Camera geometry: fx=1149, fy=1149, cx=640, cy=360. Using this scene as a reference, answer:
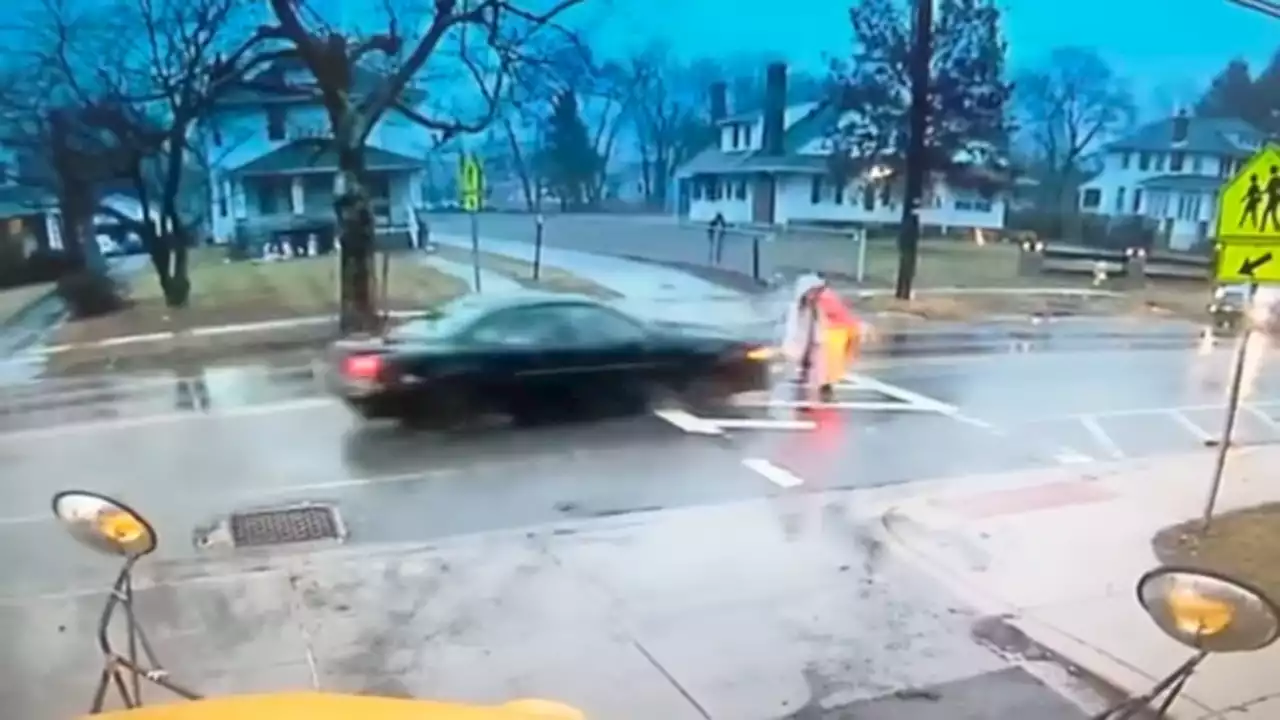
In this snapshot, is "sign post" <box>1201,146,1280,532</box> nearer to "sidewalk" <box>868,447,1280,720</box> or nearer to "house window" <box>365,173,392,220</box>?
"sidewalk" <box>868,447,1280,720</box>

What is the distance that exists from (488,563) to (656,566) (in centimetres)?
35

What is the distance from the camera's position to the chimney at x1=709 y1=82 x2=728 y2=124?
7.63 feet

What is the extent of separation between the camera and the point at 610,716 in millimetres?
2129

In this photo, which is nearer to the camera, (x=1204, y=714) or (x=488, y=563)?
(x=1204, y=714)

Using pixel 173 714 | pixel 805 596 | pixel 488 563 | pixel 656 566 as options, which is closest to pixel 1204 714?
pixel 805 596

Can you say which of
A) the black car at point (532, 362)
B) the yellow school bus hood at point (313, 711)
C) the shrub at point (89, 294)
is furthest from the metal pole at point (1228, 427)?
the shrub at point (89, 294)

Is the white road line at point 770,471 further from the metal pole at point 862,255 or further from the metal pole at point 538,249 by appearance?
the metal pole at point 538,249

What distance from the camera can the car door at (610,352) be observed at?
238 centimetres

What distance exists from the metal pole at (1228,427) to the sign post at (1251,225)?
0.47 ft

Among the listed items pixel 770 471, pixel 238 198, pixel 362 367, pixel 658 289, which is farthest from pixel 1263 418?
pixel 238 198

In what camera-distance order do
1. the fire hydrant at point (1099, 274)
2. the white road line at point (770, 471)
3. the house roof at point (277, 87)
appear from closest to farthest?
1. the house roof at point (277, 87)
2. the white road line at point (770, 471)
3. the fire hydrant at point (1099, 274)

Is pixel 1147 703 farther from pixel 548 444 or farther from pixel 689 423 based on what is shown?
pixel 548 444

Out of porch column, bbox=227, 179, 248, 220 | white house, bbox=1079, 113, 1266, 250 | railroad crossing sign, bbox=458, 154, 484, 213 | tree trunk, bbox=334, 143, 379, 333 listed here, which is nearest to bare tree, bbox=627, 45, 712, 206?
railroad crossing sign, bbox=458, 154, 484, 213

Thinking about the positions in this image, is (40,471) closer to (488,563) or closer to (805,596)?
(488,563)
